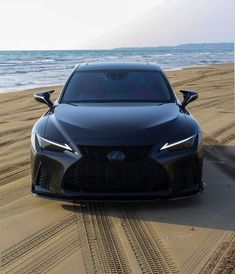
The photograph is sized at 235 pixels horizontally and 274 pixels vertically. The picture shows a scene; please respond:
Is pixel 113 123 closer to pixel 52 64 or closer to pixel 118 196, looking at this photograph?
pixel 118 196

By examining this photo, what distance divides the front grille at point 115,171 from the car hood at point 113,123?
0.35ft

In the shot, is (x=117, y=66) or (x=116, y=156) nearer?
(x=116, y=156)

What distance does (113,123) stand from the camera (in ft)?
16.0

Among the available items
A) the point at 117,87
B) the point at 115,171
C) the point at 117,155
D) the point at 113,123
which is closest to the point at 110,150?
the point at 117,155

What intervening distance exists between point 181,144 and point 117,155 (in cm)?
70

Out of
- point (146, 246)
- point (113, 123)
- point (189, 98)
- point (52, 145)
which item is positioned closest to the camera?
point (146, 246)

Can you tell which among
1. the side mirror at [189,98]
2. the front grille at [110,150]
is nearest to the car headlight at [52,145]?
the front grille at [110,150]

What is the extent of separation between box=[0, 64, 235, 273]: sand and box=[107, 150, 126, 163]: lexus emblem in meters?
0.60

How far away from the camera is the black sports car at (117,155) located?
4543 millimetres

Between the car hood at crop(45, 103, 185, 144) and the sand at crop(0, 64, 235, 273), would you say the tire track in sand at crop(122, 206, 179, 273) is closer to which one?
the sand at crop(0, 64, 235, 273)

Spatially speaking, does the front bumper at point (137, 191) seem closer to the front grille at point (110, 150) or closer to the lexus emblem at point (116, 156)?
the front grille at point (110, 150)

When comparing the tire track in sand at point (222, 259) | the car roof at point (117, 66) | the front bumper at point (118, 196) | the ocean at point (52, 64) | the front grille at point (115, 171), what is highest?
the car roof at point (117, 66)

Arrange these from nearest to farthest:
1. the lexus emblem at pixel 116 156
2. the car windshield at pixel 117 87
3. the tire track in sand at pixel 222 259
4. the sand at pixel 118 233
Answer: the tire track in sand at pixel 222 259
the sand at pixel 118 233
the lexus emblem at pixel 116 156
the car windshield at pixel 117 87

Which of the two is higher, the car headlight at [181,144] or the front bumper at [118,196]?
the car headlight at [181,144]
